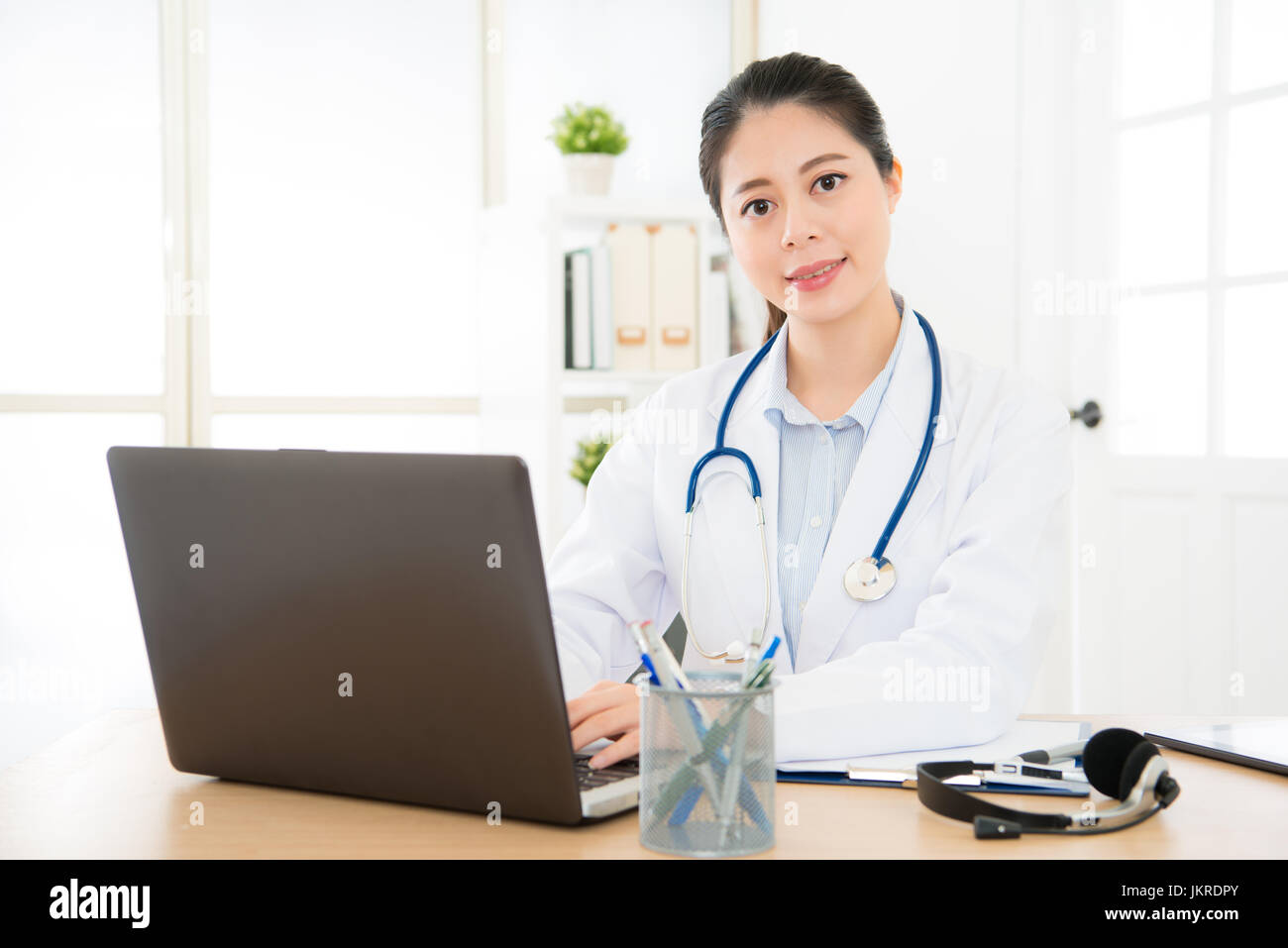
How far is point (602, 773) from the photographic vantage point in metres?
0.96

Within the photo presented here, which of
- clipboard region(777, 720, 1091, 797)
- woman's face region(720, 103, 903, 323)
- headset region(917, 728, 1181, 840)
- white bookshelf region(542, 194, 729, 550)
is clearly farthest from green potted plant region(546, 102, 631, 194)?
headset region(917, 728, 1181, 840)

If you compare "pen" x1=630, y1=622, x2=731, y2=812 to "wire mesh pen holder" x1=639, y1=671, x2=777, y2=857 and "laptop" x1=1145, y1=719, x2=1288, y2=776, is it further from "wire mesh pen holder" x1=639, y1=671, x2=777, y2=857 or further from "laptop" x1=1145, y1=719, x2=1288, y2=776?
"laptop" x1=1145, y1=719, x2=1288, y2=776

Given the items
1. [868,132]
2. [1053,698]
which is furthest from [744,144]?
[1053,698]

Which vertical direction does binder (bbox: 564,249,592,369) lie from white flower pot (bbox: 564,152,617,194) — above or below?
below

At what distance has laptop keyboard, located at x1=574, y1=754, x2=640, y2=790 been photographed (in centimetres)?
92

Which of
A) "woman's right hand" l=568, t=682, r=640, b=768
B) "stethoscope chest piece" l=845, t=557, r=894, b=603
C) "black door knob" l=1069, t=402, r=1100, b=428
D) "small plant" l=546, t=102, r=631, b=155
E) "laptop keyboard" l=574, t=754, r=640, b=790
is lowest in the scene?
"laptop keyboard" l=574, t=754, r=640, b=790

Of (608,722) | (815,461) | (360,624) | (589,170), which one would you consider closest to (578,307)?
(589,170)

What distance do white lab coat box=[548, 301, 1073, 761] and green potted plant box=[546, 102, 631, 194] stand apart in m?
1.64

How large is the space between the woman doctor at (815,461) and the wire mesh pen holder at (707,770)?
451 millimetres

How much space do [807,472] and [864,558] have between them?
17 centimetres

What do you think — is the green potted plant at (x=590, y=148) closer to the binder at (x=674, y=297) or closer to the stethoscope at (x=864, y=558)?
the binder at (x=674, y=297)
